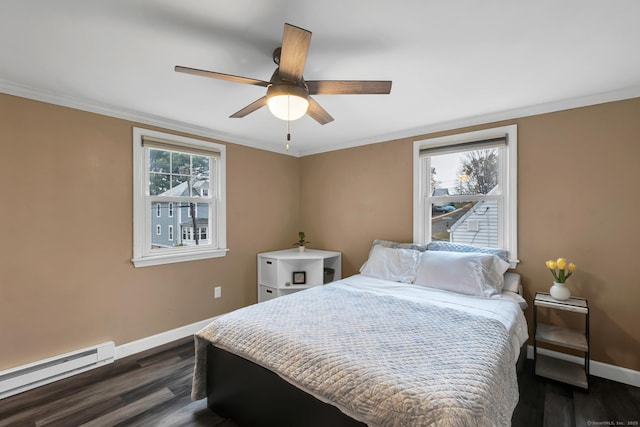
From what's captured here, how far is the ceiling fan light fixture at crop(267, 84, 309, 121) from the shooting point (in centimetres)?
156

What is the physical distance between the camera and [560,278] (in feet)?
7.57

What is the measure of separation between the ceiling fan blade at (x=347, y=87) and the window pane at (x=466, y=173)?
184 centimetres

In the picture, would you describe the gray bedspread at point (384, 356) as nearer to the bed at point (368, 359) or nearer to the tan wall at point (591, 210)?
the bed at point (368, 359)

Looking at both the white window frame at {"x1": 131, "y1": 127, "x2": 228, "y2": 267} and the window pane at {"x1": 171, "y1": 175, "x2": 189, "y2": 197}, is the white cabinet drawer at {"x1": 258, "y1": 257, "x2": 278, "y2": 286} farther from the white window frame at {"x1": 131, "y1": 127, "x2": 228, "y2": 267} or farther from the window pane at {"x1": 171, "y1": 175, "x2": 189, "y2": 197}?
the window pane at {"x1": 171, "y1": 175, "x2": 189, "y2": 197}

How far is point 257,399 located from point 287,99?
69.6 inches

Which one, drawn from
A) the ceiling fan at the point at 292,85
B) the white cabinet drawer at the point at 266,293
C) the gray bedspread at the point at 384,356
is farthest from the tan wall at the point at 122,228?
the ceiling fan at the point at 292,85

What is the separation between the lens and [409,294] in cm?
252

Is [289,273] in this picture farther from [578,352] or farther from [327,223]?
[578,352]

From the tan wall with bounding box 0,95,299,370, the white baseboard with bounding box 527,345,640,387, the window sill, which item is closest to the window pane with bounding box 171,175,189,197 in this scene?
the tan wall with bounding box 0,95,299,370

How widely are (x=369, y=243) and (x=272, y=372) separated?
233cm

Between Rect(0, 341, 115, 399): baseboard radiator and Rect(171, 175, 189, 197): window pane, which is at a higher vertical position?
Rect(171, 175, 189, 197): window pane

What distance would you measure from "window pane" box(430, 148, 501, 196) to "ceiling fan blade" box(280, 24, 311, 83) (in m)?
2.22

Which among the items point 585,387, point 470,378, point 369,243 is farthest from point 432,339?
point 369,243

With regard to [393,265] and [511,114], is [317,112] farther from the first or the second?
[511,114]
